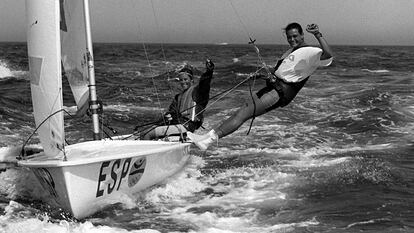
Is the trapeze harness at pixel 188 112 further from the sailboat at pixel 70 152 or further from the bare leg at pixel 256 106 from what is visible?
the sailboat at pixel 70 152

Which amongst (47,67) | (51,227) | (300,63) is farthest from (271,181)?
(47,67)

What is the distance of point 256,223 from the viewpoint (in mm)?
5309

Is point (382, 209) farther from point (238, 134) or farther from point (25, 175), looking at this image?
point (238, 134)

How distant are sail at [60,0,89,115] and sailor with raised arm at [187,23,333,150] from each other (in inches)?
59.5

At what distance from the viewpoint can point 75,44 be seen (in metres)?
6.70

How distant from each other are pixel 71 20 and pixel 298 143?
4.60 m

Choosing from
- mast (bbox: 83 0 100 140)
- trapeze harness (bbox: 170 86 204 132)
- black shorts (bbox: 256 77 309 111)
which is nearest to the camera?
mast (bbox: 83 0 100 140)

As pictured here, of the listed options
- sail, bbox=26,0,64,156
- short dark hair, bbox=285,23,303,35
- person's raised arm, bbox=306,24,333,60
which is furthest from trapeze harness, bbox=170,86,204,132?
sail, bbox=26,0,64,156

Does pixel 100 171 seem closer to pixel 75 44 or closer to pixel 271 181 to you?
pixel 75 44

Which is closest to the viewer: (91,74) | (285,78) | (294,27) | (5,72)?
(91,74)

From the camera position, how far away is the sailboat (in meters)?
5.13

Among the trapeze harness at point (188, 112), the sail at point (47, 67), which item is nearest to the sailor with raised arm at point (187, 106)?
the trapeze harness at point (188, 112)

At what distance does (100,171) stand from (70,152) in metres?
0.67

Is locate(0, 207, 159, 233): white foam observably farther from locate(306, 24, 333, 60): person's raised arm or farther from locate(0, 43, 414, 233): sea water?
locate(306, 24, 333, 60): person's raised arm
